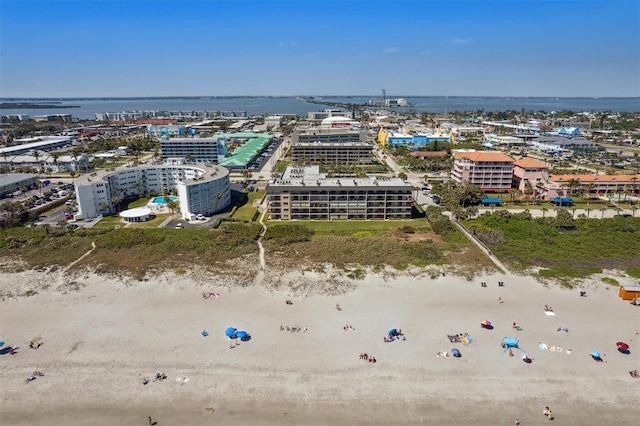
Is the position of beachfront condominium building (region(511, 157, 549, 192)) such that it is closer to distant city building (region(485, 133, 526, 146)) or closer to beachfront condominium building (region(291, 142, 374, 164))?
beachfront condominium building (region(291, 142, 374, 164))

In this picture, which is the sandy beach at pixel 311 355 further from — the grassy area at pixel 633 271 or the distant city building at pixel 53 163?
the distant city building at pixel 53 163

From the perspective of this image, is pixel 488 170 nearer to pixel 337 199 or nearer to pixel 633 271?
pixel 337 199

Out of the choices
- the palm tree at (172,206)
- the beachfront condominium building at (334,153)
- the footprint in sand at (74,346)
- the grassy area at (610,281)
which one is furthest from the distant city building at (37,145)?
the grassy area at (610,281)

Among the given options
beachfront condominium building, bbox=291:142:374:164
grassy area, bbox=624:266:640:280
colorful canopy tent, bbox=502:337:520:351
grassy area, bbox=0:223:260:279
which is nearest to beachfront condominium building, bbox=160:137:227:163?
beachfront condominium building, bbox=291:142:374:164

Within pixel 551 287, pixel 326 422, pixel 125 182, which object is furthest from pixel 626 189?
pixel 125 182

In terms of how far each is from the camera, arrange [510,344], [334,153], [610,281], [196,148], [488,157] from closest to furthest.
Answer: [510,344] < [610,281] < [488,157] < [196,148] < [334,153]

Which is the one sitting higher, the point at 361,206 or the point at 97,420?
the point at 361,206

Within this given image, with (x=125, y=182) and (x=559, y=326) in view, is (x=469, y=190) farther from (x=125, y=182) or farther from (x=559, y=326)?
(x=125, y=182)

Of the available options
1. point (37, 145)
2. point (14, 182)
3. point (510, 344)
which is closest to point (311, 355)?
point (510, 344)
